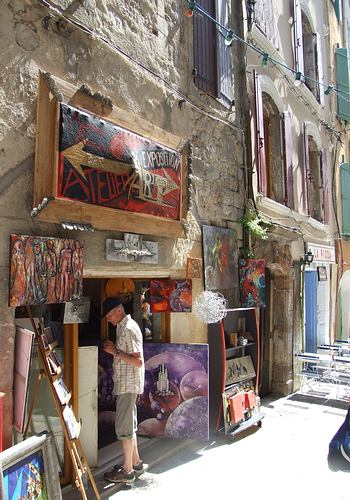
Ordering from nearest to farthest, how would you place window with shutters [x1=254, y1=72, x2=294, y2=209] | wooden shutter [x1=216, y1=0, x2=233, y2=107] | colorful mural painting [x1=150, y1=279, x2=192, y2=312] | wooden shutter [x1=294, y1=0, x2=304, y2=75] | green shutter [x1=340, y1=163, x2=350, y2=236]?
Answer: 1. colorful mural painting [x1=150, y1=279, x2=192, y2=312]
2. wooden shutter [x1=216, y1=0, x2=233, y2=107]
3. window with shutters [x1=254, y1=72, x2=294, y2=209]
4. wooden shutter [x1=294, y1=0, x2=304, y2=75]
5. green shutter [x1=340, y1=163, x2=350, y2=236]

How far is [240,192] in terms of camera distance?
22.4ft

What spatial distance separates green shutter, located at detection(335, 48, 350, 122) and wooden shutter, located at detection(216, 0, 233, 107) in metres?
6.65

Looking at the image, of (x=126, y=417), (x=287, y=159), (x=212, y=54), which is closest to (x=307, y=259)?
(x=287, y=159)

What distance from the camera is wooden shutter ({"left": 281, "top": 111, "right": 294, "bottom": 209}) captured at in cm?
856

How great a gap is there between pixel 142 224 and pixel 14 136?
1.55 meters

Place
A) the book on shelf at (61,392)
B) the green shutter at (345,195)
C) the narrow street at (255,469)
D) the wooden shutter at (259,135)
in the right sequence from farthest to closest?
the green shutter at (345,195) → the wooden shutter at (259,135) → the narrow street at (255,469) → the book on shelf at (61,392)

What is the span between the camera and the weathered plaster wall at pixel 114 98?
10.8 feet

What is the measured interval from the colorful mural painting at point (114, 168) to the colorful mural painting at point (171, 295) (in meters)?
0.84

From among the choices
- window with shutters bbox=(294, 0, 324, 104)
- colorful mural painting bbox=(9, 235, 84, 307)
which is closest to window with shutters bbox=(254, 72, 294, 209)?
window with shutters bbox=(294, 0, 324, 104)

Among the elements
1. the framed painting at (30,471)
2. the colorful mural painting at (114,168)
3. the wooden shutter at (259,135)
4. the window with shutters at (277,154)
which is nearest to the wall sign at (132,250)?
the colorful mural painting at (114,168)

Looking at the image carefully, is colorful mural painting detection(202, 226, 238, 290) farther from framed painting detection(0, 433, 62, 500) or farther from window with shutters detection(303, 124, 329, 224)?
window with shutters detection(303, 124, 329, 224)

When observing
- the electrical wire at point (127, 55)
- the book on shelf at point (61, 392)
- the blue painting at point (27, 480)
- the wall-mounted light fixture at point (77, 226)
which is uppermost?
the electrical wire at point (127, 55)

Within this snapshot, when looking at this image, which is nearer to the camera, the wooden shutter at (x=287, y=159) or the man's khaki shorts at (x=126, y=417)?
the man's khaki shorts at (x=126, y=417)

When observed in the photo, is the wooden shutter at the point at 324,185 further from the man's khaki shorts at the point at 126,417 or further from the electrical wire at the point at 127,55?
the man's khaki shorts at the point at 126,417
